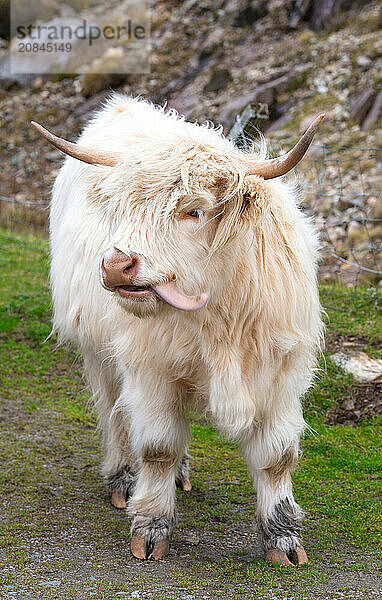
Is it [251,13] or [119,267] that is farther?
[251,13]

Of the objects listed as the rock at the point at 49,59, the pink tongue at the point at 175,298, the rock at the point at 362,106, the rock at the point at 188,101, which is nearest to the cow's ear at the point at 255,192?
the pink tongue at the point at 175,298

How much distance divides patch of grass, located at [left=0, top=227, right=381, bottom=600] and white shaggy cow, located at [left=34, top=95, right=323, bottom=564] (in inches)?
9.7

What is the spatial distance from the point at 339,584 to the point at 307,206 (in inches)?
328

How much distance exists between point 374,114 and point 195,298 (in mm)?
11425

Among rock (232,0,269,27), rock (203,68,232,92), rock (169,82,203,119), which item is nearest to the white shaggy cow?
rock (169,82,203,119)

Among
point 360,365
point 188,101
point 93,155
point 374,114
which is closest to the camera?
point 93,155

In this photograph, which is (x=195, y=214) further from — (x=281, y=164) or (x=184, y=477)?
(x=184, y=477)

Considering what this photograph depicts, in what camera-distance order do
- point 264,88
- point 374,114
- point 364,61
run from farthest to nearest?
point 264,88 → point 364,61 → point 374,114

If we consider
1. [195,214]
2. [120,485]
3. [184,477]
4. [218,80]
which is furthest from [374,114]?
[195,214]

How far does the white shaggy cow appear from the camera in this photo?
311 cm

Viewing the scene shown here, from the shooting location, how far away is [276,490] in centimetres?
378

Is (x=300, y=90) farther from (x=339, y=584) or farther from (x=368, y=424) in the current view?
(x=339, y=584)

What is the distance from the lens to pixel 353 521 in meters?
4.26

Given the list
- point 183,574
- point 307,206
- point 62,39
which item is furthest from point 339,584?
point 62,39
